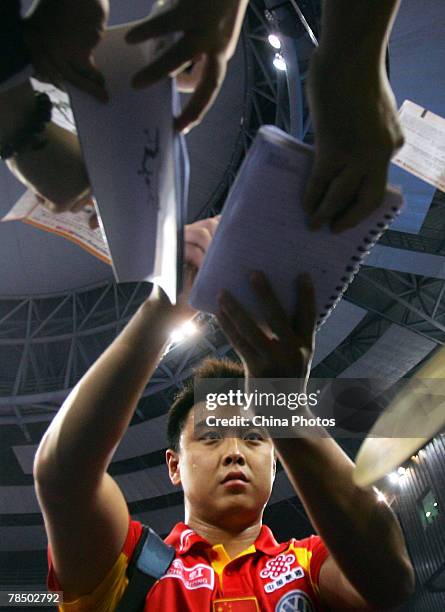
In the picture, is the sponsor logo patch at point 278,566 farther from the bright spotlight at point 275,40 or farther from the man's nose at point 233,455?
the bright spotlight at point 275,40

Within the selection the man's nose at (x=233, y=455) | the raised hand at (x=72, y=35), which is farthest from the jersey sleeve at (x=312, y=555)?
the raised hand at (x=72, y=35)

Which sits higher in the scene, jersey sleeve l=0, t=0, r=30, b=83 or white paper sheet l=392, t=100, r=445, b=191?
jersey sleeve l=0, t=0, r=30, b=83

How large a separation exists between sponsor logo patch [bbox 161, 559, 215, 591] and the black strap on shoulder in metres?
0.04

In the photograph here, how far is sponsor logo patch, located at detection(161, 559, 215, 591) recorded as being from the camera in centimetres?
123

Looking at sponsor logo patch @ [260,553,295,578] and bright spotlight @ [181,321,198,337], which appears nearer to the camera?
bright spotlight @ [181,321,198,337]

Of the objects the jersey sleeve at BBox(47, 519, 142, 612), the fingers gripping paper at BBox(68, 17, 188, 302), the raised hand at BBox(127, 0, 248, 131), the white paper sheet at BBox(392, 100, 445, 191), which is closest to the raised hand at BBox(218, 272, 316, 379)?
the fingers gripping paper at BBox(68, 17, 188, 302)

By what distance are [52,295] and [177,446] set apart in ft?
19.2

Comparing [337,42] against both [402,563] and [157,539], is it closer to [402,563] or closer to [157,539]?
[402,563]

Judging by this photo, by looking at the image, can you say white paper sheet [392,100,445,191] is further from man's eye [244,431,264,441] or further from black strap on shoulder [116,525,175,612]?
black strap on shoulder [116,525,175,612]

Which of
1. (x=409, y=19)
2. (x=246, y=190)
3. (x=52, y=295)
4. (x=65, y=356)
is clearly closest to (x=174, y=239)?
(x=246, y=190)

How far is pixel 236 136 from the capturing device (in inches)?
205
